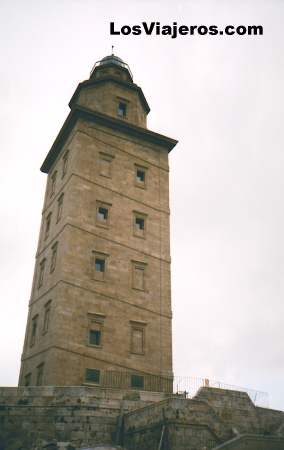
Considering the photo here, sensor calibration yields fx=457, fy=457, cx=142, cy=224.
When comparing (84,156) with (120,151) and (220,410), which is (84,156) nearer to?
(120,151)

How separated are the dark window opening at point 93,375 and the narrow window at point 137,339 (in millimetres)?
2722

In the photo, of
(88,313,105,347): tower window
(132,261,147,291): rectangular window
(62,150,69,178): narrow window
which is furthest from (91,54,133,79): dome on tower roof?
(88,313,105,347): tower window

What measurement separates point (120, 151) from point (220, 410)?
66.8 feet

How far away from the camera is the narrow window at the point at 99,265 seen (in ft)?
95.3

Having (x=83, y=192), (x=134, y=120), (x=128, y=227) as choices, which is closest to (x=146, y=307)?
(x=128, y=227)

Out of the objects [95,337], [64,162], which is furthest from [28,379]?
[64,162]

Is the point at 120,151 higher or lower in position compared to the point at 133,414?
higher

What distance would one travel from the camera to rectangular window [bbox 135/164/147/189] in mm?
34438

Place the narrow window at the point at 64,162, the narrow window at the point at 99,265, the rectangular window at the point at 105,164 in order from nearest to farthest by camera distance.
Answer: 1. the narrow window at the point at 99,265
2. the rectangular window at the point at 105,164
3. the narrow window at the point at 64,162

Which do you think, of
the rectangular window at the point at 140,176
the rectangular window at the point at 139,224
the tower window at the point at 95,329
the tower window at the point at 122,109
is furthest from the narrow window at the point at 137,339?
the tower window at the point at 122,109

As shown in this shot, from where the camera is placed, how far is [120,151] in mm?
34562

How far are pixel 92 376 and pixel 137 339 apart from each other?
12.6 ft

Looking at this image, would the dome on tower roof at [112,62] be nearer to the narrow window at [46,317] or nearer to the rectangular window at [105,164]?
the rectangular window at [105,164]

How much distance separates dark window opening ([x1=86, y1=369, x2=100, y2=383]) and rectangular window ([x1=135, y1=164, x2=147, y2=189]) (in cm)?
1419
